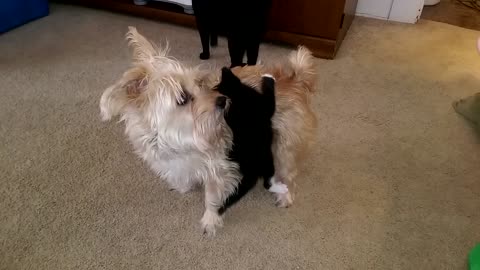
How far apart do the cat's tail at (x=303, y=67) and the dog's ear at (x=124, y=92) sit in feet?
1.57

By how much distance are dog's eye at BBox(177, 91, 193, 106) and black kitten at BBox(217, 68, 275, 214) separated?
0.30ft

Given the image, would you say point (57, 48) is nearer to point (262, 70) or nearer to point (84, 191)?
point (84, 191)

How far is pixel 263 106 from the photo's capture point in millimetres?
1148

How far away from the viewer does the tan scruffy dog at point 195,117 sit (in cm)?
106

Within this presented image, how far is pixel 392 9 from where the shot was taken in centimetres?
268

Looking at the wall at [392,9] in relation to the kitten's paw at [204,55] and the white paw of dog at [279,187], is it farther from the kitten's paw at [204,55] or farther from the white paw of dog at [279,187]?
the white paw of dog at [279,187]

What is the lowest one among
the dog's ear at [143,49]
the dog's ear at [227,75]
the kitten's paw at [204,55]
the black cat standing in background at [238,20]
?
the kitten's paw at [204,55]

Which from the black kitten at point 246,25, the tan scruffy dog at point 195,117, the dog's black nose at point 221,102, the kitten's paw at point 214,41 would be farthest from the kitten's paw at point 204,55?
the dog's black nose at point 221,102

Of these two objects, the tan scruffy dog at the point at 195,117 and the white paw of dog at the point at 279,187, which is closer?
the tan scruffy dog at the point at 195,117

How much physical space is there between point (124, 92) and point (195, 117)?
20 centimetres

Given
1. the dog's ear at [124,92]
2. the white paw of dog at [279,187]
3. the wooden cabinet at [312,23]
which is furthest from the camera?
the wooden cabinet at [312,23]

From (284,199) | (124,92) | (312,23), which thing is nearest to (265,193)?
(284,199)

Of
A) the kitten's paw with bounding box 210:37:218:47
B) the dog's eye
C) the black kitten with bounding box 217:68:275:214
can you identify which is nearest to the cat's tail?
the black kitten with bounding box 217:68:275:214

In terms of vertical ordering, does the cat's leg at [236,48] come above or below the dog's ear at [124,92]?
below
